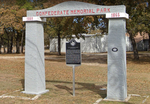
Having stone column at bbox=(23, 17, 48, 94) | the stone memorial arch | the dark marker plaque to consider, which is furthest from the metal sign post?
stone column at bbox=(23, 17, 48, 94)

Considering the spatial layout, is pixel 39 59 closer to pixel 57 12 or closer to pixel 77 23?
pixel 57 12

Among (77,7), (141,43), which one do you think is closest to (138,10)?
(77,7)

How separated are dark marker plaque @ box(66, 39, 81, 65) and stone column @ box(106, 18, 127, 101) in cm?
115

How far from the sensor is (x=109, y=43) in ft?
25.9

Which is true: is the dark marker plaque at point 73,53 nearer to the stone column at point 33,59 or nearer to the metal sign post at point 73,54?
the metal sign post at point 73,54

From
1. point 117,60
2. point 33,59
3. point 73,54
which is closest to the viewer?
point 117,60

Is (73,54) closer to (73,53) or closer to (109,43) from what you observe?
(73,53)

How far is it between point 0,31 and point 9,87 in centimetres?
2742

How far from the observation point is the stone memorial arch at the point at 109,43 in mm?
7793

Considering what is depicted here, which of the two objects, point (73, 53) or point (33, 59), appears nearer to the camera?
point (73, 53)

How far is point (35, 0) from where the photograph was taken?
41.2m

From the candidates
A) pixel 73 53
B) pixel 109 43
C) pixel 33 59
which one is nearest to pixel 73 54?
pixel 73 53

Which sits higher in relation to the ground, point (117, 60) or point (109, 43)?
point (109, 43)

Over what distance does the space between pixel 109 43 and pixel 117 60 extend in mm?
622
